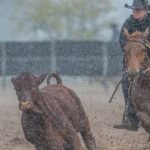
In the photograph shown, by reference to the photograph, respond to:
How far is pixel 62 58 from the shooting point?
63.9 ft

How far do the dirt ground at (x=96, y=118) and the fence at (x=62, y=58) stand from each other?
A: 1.01ft

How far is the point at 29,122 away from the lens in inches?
295

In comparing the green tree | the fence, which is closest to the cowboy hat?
the fence

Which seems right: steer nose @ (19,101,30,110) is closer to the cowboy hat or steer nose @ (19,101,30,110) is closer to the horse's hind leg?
the horse's hind leg

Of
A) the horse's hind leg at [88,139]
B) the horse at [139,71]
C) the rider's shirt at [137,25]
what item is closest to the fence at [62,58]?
the rider's shirt at [137,25]

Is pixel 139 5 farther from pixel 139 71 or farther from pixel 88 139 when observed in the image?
pixel 88 139

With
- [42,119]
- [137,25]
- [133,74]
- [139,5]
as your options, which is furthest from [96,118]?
[42,119]

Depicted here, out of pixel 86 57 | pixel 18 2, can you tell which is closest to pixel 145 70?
pixel 86 57

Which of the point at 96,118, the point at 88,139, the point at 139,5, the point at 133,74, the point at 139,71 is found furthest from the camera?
the point at 96,118

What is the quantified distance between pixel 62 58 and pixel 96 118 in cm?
671

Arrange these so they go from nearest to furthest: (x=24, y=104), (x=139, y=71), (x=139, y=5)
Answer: (x=24, y=104), (x=139, y=71), (x=139, y=5)

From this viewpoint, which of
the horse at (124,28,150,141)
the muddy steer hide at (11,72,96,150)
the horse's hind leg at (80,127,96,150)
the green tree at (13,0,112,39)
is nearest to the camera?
the muddy steer hide at (11,72,96,150)

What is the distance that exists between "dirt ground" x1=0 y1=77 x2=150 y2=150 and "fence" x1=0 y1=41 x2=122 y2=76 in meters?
0.31

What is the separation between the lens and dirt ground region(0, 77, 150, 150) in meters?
10.2
